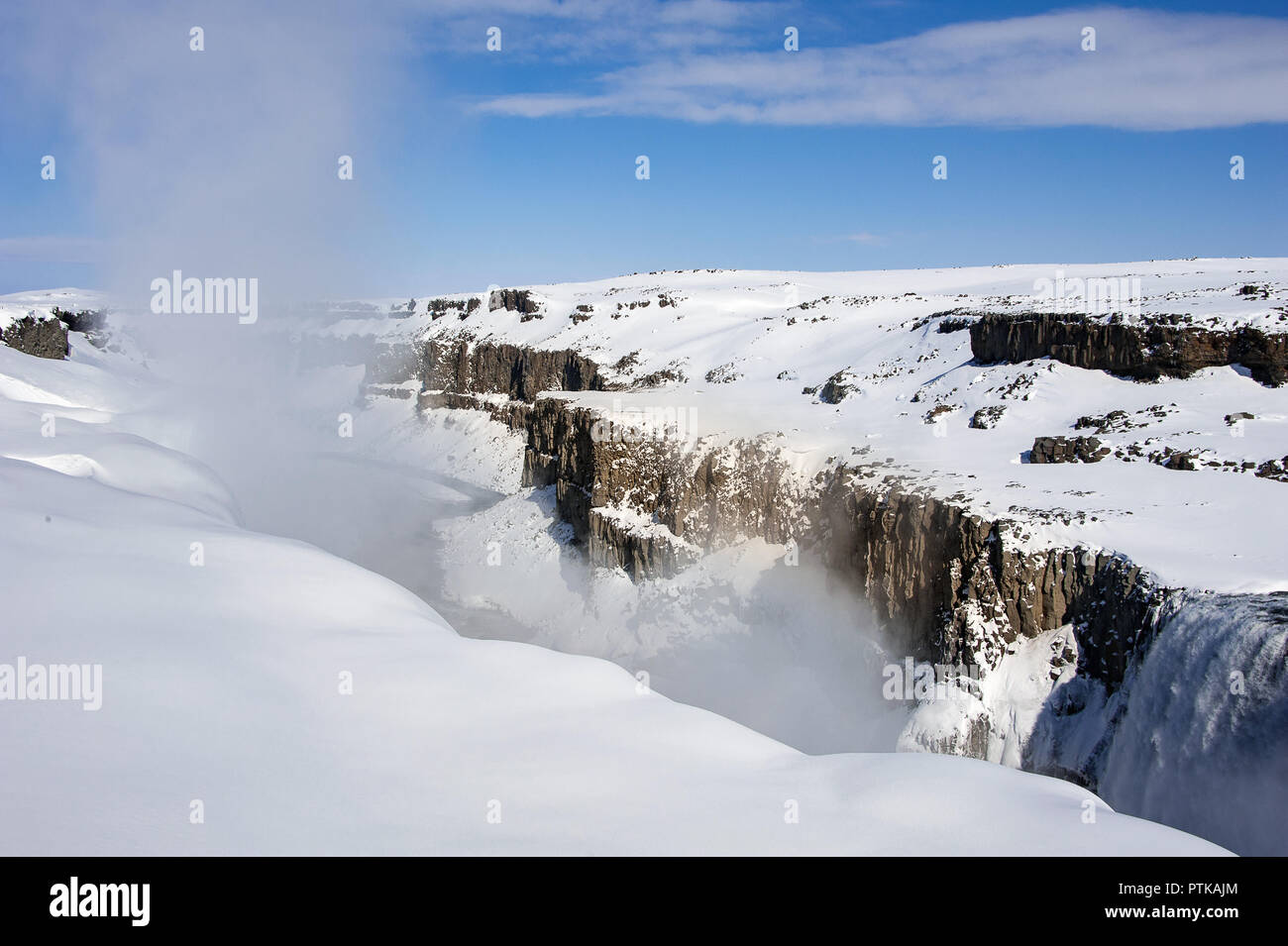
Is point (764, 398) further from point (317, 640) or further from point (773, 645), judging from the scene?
point (317, 640)

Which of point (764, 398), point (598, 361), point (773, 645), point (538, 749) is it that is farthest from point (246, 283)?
point (538, 749)

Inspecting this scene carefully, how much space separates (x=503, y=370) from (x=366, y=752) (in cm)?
6984

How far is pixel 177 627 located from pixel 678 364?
52344 mm

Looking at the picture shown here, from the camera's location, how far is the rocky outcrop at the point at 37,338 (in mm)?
55000

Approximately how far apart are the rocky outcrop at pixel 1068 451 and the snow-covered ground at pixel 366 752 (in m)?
20.6

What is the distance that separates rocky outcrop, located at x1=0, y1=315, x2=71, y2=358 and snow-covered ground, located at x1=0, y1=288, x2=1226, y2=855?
5430 centimetres

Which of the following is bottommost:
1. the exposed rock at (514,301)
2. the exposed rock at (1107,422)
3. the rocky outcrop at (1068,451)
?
the rocky outcrop at (1068,451)

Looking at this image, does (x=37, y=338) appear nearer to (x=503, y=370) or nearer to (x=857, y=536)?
(x=503, y=370)

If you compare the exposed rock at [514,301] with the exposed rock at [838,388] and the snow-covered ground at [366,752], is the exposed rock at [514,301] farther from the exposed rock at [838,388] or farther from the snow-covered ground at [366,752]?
the snow-covered ground at [366,752]

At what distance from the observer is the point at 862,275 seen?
115125 mm

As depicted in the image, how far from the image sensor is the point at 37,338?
5566 cm

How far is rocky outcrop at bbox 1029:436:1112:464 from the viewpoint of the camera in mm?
25750

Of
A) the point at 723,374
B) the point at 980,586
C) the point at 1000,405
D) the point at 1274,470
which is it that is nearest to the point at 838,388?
the point at 1000,405

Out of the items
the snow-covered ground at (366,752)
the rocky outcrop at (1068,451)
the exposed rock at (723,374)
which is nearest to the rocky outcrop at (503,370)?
the exposed rock at (723,374)
